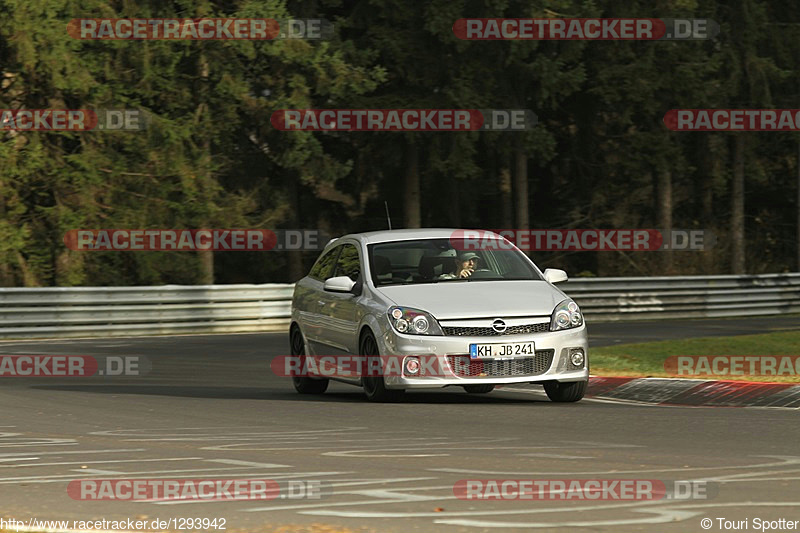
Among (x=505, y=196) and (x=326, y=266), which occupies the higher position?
(x=505, y=196)

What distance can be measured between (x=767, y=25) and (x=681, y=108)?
420cm

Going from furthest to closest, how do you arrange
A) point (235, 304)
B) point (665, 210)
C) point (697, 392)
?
point (665, 210) < point (235, 304) < point (697, 392)

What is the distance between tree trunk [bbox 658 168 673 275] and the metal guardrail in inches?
382

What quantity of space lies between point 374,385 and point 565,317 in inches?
72.8

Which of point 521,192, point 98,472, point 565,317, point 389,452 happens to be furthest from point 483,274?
point 521,192

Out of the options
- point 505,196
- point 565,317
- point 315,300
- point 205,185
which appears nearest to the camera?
point 565,317

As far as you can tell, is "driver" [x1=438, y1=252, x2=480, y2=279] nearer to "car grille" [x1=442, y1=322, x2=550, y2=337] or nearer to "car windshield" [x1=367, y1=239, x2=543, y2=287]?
"car windshield" [x1=367, y1=239, x2=543, y2=287]

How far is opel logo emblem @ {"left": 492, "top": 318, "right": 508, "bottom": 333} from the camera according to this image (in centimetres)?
1370

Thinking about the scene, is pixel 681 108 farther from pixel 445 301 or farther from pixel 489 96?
pixel 445 301

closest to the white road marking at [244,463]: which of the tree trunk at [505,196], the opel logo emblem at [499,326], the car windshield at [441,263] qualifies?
the opel logo emblem at [499,326]

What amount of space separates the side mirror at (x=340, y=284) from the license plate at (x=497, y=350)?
1705mm

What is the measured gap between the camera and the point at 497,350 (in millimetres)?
13625

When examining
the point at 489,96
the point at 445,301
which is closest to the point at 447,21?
the point at 489,96

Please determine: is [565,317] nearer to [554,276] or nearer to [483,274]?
[554,276]
